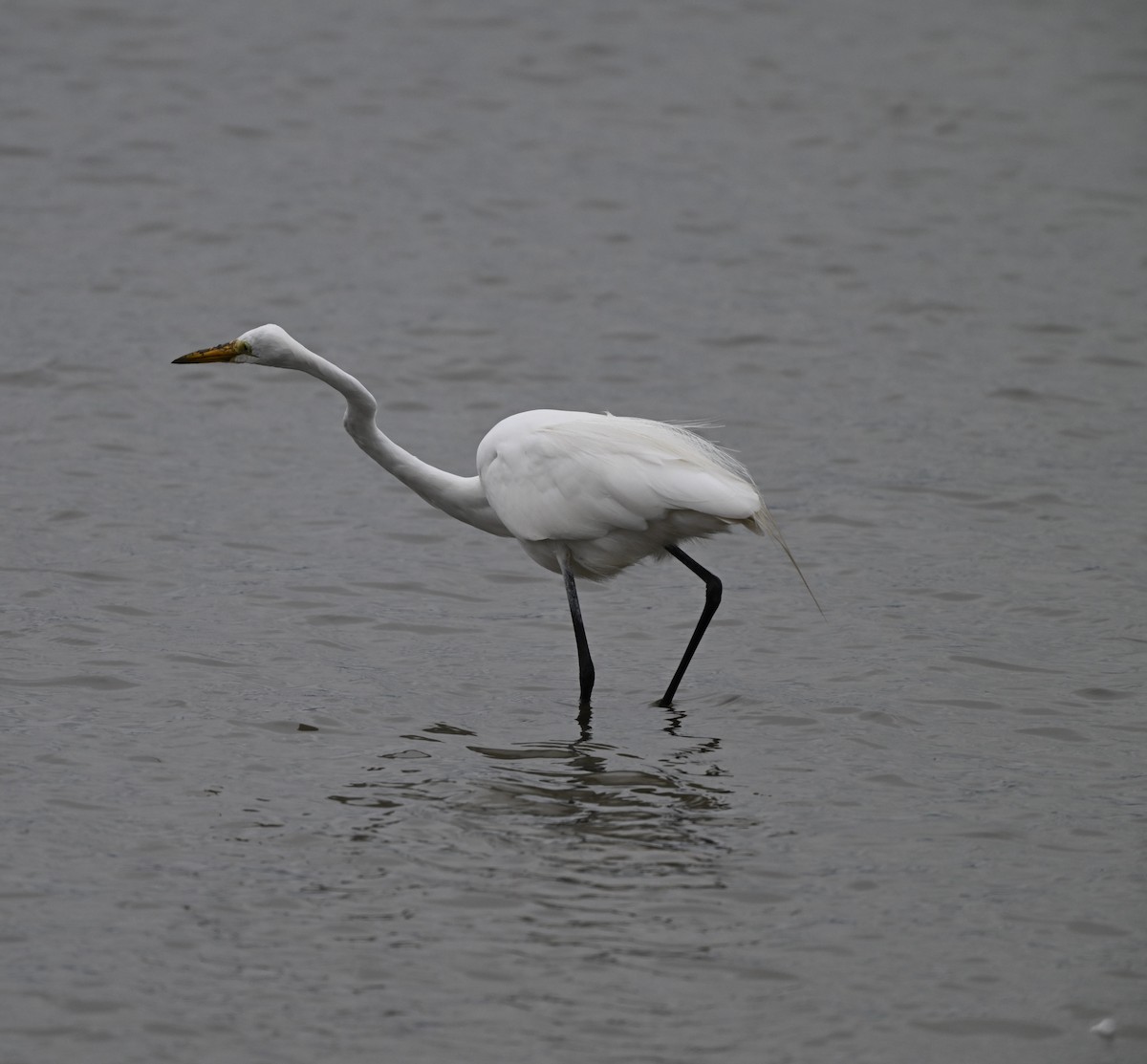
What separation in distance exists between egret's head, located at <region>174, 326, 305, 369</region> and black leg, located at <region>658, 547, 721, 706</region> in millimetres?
1755

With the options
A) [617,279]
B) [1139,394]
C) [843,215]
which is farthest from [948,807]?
[843,215]

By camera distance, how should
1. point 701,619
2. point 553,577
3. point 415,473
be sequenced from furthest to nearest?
point 553,577 < point 415,473 < point 701,619

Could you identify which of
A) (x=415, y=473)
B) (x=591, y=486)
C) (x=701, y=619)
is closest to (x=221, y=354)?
(x=415, y=473)

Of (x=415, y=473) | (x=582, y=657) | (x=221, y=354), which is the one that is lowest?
(x=582, y=657)

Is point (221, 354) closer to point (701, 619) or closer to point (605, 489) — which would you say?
point (605, 489)

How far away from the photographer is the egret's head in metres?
7.02

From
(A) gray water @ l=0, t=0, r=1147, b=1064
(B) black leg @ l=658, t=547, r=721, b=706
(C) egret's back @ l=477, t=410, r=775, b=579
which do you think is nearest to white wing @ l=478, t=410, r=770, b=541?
(C) egret's back @ l=477, t=410, r=775, b=579

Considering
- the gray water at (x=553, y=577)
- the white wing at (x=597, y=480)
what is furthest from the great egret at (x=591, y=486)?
the gray water at (x=553, y=577)

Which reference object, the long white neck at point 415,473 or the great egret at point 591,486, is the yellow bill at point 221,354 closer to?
the great egret at point 591,486

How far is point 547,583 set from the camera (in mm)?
8844

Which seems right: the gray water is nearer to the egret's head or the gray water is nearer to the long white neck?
the long white neck

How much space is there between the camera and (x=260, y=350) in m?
7.08

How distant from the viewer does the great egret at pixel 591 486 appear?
683 centimetres

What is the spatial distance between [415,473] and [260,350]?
34.9 inches
